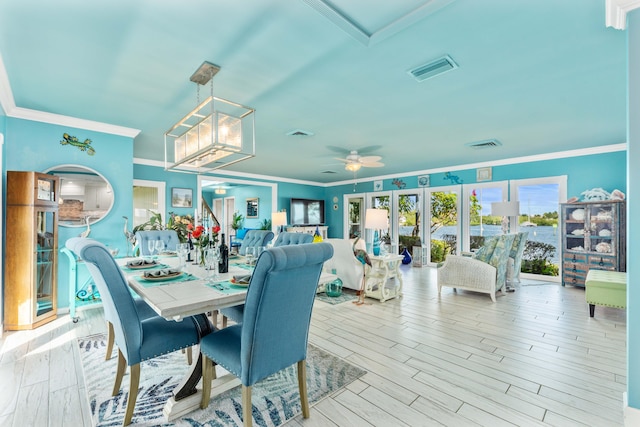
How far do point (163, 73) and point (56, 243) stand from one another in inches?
98.6

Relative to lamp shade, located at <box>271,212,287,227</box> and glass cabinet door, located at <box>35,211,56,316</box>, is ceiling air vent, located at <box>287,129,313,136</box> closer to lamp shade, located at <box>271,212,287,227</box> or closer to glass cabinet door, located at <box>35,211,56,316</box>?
lamp shade, located at <box>271,212,287,227</box>

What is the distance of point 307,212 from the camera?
937 centimetres

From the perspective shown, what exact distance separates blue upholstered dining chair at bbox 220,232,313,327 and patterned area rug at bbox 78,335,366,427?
0.50 meters

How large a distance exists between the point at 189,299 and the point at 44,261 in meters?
3.02

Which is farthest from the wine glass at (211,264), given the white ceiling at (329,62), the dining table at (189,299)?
the white ceiling at (329,62)

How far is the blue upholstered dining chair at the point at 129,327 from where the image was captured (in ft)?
5.21

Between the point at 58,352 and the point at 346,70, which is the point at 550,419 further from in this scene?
the point at 58,352

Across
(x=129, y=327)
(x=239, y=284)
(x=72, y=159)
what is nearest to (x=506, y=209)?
(x=239, y=284)

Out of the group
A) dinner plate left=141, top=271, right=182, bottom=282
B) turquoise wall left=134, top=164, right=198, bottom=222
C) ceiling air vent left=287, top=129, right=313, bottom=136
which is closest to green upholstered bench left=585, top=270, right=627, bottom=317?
ceiling air vent left=287, top=129, right=313, bottom=136

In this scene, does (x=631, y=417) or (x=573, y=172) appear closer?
(x=631, y=417)

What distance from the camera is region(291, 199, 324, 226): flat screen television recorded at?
8977 millimetres

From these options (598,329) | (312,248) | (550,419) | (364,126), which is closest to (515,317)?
(598,329)

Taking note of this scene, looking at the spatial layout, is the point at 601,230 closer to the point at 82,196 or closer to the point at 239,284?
the point at 239,284

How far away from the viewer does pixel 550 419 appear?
5.87 feet
